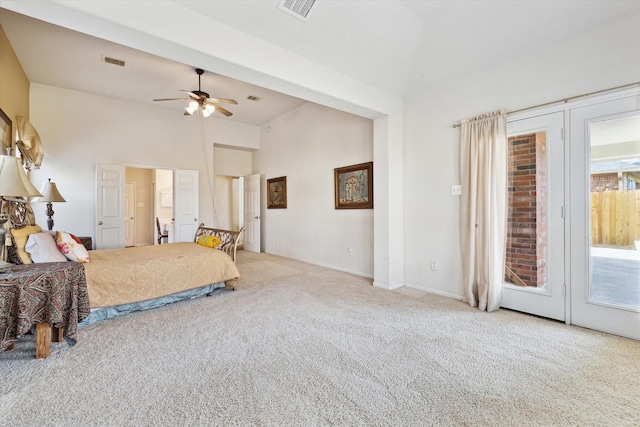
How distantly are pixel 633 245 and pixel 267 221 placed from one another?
19.9 ft

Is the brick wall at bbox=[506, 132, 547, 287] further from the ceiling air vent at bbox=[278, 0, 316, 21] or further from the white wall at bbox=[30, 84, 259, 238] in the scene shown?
the white wall at bbox=[30, 84, 259, 238]

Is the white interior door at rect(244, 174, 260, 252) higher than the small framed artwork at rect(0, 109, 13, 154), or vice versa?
the small framed artwork at rect(0, 109, 13, 154)

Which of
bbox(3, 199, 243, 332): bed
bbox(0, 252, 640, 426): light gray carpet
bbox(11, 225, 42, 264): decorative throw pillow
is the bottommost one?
bbox(0, 252, 640, 426): light gray carpet

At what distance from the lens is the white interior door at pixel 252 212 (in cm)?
709

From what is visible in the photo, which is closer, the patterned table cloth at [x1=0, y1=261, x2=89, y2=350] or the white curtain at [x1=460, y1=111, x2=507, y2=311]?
the patterned table cloth at [x1=0, y1=261, x2=89, y2=350]

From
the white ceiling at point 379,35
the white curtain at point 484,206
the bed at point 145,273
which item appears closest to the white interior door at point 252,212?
the bed at point 145,273

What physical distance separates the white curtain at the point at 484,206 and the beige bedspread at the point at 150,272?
9.59 feet

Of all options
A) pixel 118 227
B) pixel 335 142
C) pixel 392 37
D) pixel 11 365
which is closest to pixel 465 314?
pixel 392 37

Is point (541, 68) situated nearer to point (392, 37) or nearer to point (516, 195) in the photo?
point (516, 195)

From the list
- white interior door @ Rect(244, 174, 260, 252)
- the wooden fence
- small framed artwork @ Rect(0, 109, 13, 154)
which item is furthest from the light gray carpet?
white interior door @ Rect(244, 174, 260, 252)

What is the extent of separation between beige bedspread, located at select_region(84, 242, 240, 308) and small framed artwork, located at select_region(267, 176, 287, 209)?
8.96 feet

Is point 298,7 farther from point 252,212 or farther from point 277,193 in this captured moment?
point 252,212

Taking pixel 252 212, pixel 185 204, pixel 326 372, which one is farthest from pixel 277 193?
pixel 326 372

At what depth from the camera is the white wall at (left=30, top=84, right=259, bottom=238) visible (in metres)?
4.83
